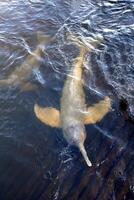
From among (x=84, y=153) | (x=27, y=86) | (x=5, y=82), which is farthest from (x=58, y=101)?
(x=84, y=153)

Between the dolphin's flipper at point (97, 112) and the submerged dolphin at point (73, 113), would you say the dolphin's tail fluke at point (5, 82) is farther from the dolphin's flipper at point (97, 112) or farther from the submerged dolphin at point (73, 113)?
the dolphin's flipper at point (97, 112)

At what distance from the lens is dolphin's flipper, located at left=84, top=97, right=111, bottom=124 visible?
28.4ft

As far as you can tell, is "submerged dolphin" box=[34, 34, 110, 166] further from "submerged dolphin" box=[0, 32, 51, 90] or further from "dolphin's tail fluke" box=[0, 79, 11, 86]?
"dolphin's tail fluke" box=[0, 79, 11, 86]

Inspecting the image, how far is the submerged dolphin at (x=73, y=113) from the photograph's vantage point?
8.19m

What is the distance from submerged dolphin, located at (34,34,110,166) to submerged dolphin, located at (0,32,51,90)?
0.98 meters

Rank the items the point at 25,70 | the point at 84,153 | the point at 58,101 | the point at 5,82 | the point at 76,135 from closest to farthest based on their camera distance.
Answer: the point at 84,153 → the point at 76,135 → the point at 58,101 → the point at 5,82 → the point at 25,70

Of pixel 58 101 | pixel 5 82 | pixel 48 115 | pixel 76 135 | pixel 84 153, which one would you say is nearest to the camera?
pixel 84 153

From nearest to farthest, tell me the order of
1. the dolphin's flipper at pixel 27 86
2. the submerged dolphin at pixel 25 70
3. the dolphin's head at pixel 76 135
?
the dolphin's head at pixel 76 135 < the dolphin's flipper at pixel 27 86 < the submerged dolphin at pixel 25 70

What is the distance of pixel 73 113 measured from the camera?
8703 millimetres

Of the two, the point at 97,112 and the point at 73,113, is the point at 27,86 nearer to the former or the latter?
the point at 73,113

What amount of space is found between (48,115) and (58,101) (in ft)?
2.06

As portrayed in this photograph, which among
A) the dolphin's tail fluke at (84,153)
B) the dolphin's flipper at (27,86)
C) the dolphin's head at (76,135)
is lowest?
the dolphin's tail fluke at (84,153)

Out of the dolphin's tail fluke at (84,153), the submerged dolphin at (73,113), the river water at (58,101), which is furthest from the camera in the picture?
the submerged dolphin at (73,113)

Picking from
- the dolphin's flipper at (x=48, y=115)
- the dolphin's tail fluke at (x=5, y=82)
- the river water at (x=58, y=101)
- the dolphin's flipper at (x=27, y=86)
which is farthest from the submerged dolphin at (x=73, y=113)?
the dolphin's tail fluke at (x=5, y=82)
